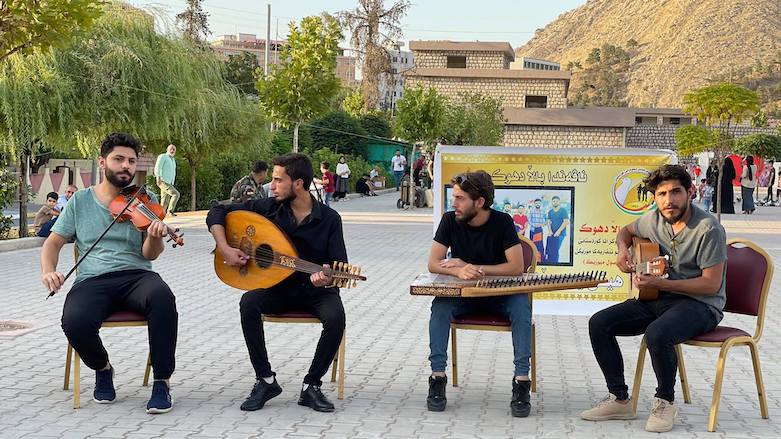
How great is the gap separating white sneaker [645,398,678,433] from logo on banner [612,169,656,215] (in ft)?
8.44

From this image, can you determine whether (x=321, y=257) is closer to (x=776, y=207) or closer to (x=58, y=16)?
(x=58, y=16)

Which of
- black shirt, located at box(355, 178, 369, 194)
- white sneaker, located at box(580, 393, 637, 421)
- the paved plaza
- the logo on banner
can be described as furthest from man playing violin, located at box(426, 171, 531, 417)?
black shirt, located at box(355, 178, 369, 194)

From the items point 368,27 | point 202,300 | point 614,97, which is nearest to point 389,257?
point 202,300

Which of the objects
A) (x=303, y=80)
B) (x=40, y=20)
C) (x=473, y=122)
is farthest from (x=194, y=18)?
(x=40, y=20)

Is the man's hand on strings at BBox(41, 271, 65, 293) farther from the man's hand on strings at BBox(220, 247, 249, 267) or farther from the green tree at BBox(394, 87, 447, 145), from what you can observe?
the green tree at BBox(394, 87, 447, 145)

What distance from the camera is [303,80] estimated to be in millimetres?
36250

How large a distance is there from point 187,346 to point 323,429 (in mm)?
2942

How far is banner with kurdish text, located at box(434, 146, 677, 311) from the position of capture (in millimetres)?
8711

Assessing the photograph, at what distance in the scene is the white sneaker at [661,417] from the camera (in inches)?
249

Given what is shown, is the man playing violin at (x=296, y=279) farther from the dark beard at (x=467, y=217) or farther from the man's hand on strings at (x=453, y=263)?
the dark beard at (x=467, y=217)

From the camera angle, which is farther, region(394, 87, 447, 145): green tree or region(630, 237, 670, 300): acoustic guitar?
region(394, 87, 447, 145): green tree

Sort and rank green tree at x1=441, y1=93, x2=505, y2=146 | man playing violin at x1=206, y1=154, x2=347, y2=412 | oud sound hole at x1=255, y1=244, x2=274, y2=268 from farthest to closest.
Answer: green tree at x1=441, y1=93, x2=505, y2=146 → oud sound hole at x1=255, y1=244, x2=274, y2=268 → man playing violin at x1=206, y1=154, x2=347, y2=412

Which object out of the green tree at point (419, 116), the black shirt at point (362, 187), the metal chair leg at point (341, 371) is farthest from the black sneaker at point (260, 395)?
the black shirt at point (362, 187)

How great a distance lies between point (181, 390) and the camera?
283 inches
